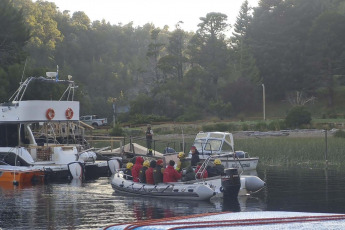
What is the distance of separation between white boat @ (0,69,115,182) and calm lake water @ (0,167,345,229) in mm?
1883

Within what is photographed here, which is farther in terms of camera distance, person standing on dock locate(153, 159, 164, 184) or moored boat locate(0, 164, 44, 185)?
moored boat locate(0, 164, 44, 185)

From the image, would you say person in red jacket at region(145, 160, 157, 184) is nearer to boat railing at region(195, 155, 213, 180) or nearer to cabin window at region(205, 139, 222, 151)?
boat railing at region(195, 155, 213, 180)

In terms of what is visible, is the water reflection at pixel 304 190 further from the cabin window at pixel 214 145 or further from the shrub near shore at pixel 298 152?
the cabin window at pixel 214 145

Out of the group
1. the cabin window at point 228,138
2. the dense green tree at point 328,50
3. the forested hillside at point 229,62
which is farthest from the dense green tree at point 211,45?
the cabin window at point 228,138

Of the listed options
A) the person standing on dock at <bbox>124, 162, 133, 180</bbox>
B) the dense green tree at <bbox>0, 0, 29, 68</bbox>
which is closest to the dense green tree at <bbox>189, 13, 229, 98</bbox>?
the dense green tree at <bbox>0, 0, 29, 68</bbox>

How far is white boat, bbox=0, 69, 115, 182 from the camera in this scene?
34094mm

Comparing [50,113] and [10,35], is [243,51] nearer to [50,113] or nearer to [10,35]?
[10,35]

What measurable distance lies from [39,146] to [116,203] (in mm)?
11037

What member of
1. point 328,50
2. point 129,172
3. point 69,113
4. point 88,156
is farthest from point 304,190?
point 328,50

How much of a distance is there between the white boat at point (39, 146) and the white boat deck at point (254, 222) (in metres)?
26.0

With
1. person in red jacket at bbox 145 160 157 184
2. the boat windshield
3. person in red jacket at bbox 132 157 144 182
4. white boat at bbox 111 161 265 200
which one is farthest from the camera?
the boat windshield

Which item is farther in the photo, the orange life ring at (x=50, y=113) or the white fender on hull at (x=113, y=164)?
the white fender on hull at (x=113, y=164)

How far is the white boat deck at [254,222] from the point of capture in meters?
7.82

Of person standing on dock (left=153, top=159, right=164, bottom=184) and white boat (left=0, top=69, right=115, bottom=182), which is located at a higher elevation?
white boat (left=0, top=69, right=115, bottom=182)
